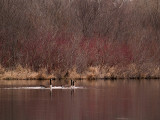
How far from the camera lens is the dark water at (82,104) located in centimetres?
2355

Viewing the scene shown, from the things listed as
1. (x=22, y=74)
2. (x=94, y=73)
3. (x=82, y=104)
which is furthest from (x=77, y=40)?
(x=82, y=104)

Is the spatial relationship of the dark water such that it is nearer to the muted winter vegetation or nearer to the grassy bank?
the grassy bank

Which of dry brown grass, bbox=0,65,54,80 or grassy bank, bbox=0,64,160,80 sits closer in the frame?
dry brown grass, bbox=0,65,54,80

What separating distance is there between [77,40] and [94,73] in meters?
4.08

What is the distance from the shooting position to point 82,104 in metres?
28.3

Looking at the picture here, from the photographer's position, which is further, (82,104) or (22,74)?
(22,74)

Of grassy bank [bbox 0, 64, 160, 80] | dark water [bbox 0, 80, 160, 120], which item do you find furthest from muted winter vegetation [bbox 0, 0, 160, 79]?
dark water [bbox 0, 80, 160, 120]

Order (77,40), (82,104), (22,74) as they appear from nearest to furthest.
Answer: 1. (82,104)
2. (22,74)
3. (77,40)

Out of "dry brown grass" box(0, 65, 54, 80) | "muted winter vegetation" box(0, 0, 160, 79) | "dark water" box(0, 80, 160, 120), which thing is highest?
"muted winter vegetation" box(0, 0, 160, 79)

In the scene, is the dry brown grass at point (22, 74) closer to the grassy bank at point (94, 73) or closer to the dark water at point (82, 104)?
the grassy bank at point (94, 73)

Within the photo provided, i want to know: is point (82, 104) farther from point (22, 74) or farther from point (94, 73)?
point (94, 73)

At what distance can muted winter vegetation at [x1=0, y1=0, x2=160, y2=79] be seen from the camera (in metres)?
51.5

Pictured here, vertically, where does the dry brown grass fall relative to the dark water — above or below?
above

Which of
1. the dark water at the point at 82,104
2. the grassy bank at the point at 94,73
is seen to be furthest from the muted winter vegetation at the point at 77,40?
the dark water at the point at 82,104
